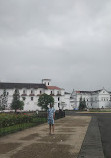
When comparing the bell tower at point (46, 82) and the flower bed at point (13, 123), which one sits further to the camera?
the bell tower at point (46, 82)

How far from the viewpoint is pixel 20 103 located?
59406 mm

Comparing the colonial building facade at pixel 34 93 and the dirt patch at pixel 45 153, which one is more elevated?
the colonial building facade at pixel 34 93

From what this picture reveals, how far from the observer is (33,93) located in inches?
2995

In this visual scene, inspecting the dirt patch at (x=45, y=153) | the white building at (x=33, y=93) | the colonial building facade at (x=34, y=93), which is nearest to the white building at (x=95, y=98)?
the colonial building facade at (x=34, y=93)

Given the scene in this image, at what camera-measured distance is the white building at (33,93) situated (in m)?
73.2

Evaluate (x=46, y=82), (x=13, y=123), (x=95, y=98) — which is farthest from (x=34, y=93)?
(x=13, y=123)

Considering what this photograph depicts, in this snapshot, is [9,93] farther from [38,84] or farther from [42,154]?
[42,154]

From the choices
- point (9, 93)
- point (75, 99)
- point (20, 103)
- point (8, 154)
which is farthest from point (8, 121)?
point (75, 99)

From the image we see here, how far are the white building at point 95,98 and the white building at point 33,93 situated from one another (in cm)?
1649

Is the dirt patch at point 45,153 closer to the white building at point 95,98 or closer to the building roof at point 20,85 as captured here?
the building roof at point 20,85

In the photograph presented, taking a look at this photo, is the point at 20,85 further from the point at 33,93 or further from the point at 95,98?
the point at 95,98

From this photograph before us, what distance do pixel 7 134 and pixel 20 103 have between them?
167 ft

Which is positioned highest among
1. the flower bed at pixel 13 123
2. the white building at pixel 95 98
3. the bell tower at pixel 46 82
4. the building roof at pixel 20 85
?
the bell tower at pixel 46 82

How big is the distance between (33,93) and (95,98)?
38.5 m
